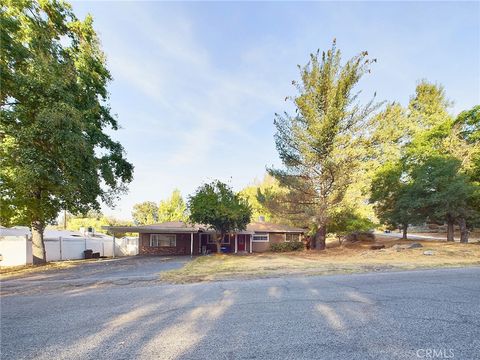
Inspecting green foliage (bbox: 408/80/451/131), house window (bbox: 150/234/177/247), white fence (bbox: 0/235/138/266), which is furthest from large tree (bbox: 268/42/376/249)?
green foliage (bbox: 408/80/451/131)

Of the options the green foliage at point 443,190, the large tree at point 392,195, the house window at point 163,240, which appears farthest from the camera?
the house window at point 163,240

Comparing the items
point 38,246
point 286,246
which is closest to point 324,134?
point 286,246

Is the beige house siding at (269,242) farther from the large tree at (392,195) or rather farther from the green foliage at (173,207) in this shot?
the green foliage at (173,207)

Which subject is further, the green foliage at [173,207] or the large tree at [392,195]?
the green foliage at [173,207]

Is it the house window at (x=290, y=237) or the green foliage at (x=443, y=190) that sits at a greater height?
the green foliage at (x=443, y=190)

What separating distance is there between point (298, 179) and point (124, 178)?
472 inches

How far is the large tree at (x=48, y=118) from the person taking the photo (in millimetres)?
9930

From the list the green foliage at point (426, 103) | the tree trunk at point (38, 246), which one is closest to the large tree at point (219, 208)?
the tree trunk at point (38, 246)

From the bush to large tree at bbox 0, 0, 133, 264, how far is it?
47.8 ft

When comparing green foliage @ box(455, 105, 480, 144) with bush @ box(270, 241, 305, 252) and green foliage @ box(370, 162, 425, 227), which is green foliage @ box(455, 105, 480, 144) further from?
bush @ box(270, 241, 305, 252)

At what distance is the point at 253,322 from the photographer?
14.7ft

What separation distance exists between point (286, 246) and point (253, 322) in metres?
20.6

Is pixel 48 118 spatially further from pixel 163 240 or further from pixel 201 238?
pixel 201 238

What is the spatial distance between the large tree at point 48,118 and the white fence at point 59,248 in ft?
4.52
